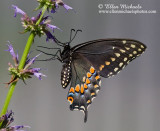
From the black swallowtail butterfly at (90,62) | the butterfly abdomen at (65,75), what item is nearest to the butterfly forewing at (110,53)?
the black swallowtail butterfly at (90,62)

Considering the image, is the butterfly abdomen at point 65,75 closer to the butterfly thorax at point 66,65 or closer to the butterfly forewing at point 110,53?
the butterfly thorax at point 66,65

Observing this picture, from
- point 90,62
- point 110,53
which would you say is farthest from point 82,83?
point 110,53

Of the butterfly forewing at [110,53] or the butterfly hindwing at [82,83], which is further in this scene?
the butterfly hindwing at [82,83]

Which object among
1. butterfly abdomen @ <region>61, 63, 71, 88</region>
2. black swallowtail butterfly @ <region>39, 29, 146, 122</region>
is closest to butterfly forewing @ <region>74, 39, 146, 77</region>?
black swallowtail butterfly @ <region>39, 29, 146, 122</region>

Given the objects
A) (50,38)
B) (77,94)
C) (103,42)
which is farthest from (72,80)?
(50,38)

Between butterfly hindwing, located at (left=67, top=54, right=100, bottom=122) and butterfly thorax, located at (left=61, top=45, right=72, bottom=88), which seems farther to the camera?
butterfly hindwing, located at (left=67, top=54, right=100, bottom=122)

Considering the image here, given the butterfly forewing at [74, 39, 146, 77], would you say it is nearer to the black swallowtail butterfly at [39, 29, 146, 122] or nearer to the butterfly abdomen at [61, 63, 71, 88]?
the black swallowtail butterfly at [39, 29, 146, 122]

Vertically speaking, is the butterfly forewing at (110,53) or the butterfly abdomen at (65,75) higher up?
the butterfly forewing at (110,53)

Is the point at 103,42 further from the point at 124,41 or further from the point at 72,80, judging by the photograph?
the point at 72,80
